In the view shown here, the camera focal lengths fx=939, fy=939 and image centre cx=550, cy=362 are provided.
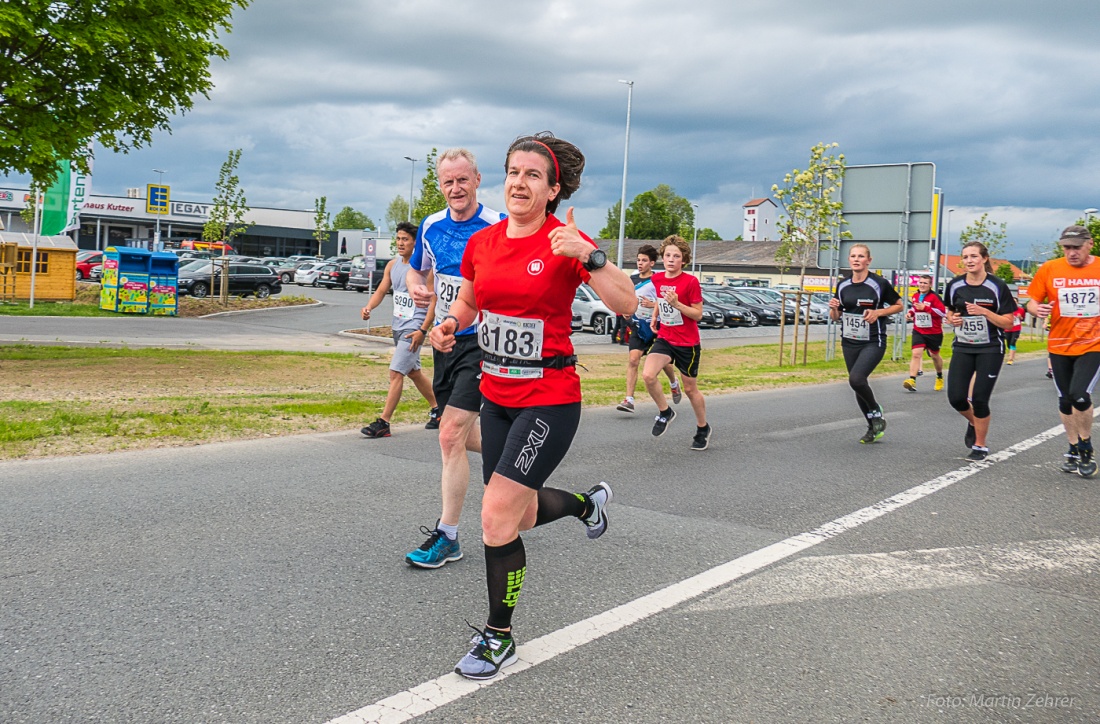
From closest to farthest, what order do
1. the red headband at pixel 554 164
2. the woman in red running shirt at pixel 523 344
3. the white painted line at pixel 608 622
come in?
the white painted line at pixel 608 622, the woman in red running shirt at pixel 523 344, the red headband at pixel 554 164

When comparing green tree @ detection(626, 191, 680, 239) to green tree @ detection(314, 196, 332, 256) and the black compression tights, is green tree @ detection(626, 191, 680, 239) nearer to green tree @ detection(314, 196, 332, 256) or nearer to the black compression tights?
green tree @ detection(314, 196, 332, 256)

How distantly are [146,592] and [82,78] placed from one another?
12.2 metres

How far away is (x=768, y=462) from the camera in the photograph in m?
8.28

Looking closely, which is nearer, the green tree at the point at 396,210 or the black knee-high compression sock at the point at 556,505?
the black knee-high compression sock at the point at 556,505

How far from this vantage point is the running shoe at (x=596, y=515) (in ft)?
15.2

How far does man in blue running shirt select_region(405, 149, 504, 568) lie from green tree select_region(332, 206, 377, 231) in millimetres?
163218

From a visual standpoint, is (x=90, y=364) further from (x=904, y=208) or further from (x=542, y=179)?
(x=904, y=208)

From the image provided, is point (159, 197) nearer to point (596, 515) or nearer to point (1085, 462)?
point (1085, 462)

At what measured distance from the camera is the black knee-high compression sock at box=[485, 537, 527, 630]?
352cm

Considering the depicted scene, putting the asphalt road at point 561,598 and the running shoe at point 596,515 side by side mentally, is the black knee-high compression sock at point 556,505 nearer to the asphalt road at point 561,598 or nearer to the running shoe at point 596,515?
the running shoe at point 596,515

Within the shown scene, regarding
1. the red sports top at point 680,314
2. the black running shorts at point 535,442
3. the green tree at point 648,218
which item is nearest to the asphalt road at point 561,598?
the black running shorts at point 535,442

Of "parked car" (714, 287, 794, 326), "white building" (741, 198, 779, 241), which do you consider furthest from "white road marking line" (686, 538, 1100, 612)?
"white building" (741, 198, 779, 241)

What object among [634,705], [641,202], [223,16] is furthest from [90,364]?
[641,202]

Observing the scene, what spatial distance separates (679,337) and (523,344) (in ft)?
19.4
